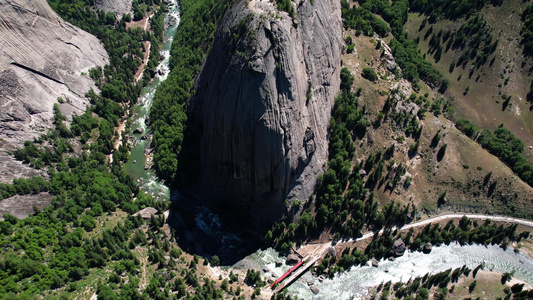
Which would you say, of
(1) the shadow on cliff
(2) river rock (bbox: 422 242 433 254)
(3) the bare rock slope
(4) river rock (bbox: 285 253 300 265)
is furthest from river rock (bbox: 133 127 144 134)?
(2) river rock (bbox: 422 242 433 254)

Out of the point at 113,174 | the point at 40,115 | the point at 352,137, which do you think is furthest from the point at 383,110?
the point at 40,115

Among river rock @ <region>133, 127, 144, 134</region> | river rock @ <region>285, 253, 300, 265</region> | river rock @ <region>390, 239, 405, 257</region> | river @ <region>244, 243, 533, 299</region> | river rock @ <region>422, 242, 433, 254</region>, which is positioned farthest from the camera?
river rock @ <region>133, 127, 144, 134</region>

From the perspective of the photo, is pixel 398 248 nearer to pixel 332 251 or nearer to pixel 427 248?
pixel 427 248

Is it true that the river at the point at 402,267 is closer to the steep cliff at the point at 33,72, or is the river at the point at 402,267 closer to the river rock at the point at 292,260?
the river rock at the point at 292,260

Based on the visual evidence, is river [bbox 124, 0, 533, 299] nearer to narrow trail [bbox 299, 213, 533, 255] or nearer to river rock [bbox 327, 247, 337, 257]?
river rock [bbox 327, 247, 337, 257]

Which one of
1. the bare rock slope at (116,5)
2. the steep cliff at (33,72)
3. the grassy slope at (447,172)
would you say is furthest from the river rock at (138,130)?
the bare rock slope at (116,5)
